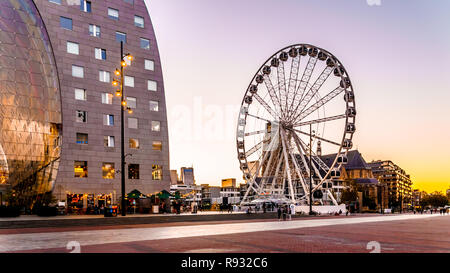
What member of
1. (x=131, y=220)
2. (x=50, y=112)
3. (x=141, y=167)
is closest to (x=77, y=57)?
(x=50, y=112)

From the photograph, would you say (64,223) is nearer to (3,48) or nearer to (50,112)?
(50,112)

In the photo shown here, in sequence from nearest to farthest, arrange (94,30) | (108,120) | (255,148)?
(94,30) < (108,120) < (255,148)

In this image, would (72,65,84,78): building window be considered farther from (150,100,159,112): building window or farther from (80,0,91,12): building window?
(150,100,159,112): building window

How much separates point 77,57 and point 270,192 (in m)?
38.0

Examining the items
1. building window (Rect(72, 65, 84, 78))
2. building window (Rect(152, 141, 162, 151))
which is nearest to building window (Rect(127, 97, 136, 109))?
building window (Rect(152, 141, 162, 151))

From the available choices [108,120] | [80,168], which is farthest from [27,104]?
[80,168]

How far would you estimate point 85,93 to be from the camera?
52.7m

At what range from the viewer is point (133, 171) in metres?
56.2

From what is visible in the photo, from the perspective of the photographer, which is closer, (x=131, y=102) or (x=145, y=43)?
(x=131, y=102)

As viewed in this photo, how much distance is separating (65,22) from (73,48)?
3.45 meters

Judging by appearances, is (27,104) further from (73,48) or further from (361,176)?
(361,176)

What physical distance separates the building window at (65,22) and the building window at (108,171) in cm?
1835

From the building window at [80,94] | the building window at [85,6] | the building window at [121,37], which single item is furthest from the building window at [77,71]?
the building window at [85,6]

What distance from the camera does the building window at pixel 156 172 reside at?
192ft
